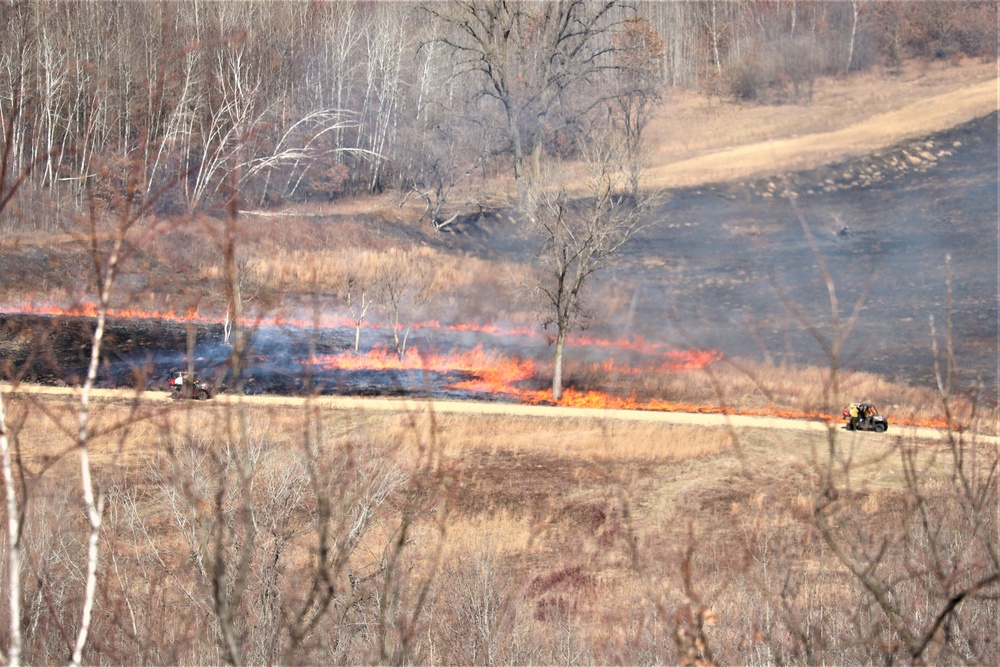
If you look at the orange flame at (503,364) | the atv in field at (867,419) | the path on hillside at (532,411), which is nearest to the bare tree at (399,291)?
the orange flame at (503,364)

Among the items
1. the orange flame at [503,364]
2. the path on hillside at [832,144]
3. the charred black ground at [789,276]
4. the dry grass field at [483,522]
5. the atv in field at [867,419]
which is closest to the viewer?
the dry grass field at [483,522]

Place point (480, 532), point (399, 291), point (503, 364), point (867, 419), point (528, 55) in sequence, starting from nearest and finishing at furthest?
1. point (480, 532)
2. point (867, 419)
3. point (503, 364)
4. point (399, 291)
5. point (528, 55)

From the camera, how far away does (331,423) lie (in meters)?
20.7

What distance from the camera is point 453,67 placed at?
4762cm

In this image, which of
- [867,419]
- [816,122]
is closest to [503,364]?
[867,419]

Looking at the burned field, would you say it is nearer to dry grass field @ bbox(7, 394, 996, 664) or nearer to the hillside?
the hillside

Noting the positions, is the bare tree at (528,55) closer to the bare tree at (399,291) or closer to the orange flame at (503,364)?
the bare tree at (399,291)

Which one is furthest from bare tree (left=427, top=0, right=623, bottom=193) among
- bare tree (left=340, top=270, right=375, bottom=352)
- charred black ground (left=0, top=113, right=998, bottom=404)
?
bare tree (left=340, top=270, right=375, bottom=352)

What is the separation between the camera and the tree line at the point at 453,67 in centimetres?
3716

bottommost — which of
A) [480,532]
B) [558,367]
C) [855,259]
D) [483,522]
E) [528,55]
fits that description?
[483,522]

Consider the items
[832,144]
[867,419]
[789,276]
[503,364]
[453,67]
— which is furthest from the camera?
[832,144]

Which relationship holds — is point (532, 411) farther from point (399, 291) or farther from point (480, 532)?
point (399, 291)

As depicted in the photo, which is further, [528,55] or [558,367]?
[528,55]

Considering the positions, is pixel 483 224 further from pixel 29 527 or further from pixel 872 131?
pixel 29 527
